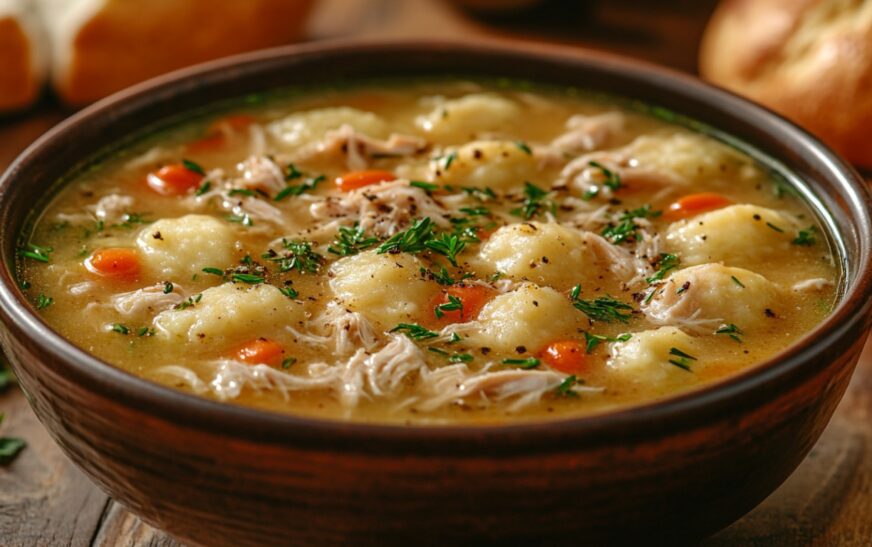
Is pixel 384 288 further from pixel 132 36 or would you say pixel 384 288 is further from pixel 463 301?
Answer: pixel 132 36

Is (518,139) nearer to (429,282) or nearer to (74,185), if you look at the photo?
(429,282)

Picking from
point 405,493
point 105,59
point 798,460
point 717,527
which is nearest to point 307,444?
point 405,493

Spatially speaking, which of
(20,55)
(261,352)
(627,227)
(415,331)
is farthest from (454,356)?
(20,55)

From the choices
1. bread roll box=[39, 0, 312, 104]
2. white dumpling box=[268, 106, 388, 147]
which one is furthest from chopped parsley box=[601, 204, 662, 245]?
bread roll box=[39, 0, 312, 104]

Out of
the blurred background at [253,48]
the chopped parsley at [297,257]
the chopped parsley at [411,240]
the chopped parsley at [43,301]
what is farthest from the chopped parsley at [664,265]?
the blurred background at [253,48]

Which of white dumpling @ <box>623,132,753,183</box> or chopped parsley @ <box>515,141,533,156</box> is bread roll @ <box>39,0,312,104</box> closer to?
chopped parsley @ <box>515,141,533,156</box>
